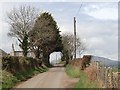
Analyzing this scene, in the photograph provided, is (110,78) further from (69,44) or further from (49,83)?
(69,44)

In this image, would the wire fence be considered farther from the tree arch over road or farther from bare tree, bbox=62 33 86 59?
bare tree, bbox=62 33 86 59

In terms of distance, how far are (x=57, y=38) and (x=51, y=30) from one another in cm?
617

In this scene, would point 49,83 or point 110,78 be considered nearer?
point 110,78

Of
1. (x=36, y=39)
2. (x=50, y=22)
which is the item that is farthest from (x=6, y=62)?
(x=50, y=22)

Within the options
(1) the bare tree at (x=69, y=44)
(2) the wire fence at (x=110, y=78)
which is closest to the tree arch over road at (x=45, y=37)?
(1) the bare tree at (x=69, y=44)

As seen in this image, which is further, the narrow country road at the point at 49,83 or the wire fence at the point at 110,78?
the narrow country road at the point at 49,83

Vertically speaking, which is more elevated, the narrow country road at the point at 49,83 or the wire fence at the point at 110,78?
the wire fence at the point at 110,78

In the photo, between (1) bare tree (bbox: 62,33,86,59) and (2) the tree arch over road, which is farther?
(1) bare tree (bbox: 62,33,86,59)

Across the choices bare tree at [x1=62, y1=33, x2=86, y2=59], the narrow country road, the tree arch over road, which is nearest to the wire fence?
the narrow country road

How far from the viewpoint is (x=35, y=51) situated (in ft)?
245

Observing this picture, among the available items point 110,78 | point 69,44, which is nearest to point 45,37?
point 69,44

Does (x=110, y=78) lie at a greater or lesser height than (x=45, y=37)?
Answer: lesser

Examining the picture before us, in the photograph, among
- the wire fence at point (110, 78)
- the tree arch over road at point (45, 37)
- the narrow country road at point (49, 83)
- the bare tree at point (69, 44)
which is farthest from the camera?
the bare tree at point (69, 44)

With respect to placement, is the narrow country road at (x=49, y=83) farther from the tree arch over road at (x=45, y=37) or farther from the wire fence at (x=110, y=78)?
the tree arch over road at (x=45, y=37)
